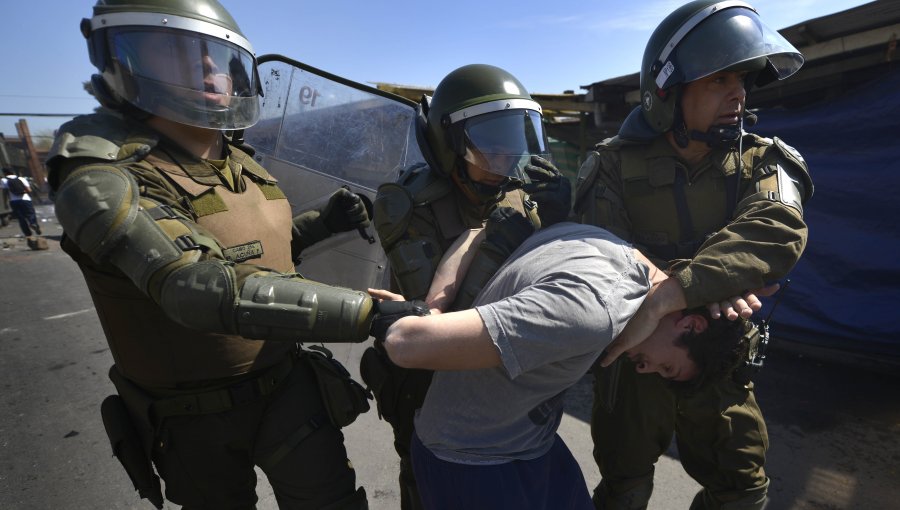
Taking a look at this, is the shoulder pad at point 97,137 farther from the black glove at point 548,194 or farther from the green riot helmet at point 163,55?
the black glove at point 548,194

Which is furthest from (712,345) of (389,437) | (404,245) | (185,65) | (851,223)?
(851,223)

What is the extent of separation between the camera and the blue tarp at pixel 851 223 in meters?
3.73

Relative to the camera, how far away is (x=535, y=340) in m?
0.94

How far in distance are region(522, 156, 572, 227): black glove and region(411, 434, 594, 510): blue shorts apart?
67 cm

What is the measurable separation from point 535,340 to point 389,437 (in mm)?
2467

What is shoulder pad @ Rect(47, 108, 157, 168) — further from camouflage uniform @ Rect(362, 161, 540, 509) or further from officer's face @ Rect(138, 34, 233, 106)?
camouflage uniform @ Rect(362, 161, 540, 509)

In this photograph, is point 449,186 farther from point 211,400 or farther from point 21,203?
point 21,203

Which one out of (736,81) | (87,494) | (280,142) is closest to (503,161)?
(736,81)

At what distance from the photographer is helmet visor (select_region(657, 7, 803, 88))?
1700mm

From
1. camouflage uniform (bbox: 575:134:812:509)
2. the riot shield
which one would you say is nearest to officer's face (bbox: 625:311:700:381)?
camouflage uniform (bbox: 575:134:812:509)

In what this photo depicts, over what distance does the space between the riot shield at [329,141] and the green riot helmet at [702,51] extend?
140 cm

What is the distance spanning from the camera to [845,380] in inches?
149

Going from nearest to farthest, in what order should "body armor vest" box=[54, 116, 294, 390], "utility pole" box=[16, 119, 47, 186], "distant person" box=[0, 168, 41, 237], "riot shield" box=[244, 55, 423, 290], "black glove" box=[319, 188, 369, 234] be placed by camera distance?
"body armor vest" box=[54, 116, 294, 390] → "black glove" box=[319, 188, 369, 234] → "riot shield" box=[244, 55, 423, 290] → "distant person" box=[0, 168, 41, 237] → "utility pole" box=[16, 119, 47, 186]

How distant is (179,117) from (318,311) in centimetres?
84
